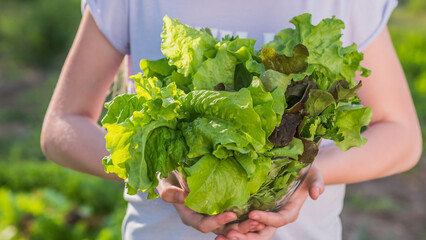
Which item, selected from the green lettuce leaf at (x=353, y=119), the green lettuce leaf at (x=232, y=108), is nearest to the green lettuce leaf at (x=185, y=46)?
the green lettuce leaf at (x=232, y=108)

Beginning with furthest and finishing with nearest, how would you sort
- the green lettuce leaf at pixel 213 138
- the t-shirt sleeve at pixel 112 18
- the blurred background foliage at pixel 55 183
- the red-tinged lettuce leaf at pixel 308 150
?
the blurred background foliage at pixel 55 183
the t-shirt sleeve at pixel 112 18
the red-tinged lettuce leaf at pixel 308 150
the green lettuce leaf at pixel 213 138

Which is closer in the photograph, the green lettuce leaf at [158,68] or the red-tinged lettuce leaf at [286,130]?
the red-tinged lettuce leaf at [286,130]

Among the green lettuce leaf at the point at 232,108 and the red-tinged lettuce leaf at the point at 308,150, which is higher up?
the green lettuce leaf at the point at 232,108

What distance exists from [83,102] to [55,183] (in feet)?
9.42

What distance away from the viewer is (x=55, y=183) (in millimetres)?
4156

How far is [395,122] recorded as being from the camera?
61.0 inches

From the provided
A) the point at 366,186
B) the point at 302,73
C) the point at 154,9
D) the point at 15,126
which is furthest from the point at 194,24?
the point at 15,126

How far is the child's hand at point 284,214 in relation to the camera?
1.17 m

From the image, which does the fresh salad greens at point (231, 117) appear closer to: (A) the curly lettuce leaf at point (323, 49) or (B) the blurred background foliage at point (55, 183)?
(A) the curly lettuce leaf at point (323, 49)

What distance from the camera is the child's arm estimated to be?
1459 mm

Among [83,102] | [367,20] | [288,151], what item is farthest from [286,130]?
[83,102]

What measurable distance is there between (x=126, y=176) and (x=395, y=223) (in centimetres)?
363

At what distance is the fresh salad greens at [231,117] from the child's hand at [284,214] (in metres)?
0.03

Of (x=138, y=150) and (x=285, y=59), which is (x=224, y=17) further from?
(x=138, y=150)
